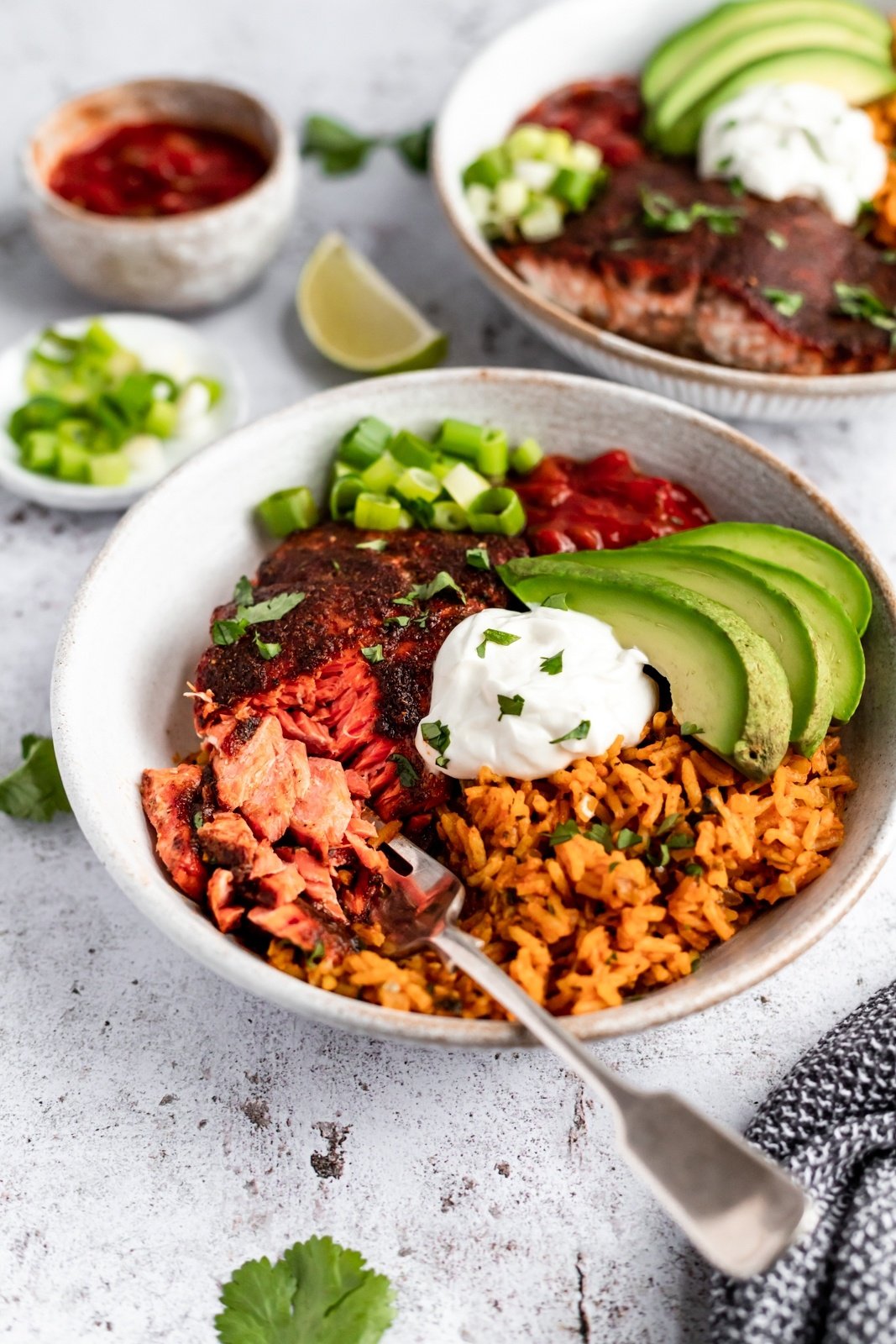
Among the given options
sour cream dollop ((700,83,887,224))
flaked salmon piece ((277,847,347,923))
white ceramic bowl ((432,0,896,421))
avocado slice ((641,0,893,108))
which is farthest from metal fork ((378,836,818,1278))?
avocado slice ((641,0,893,108))

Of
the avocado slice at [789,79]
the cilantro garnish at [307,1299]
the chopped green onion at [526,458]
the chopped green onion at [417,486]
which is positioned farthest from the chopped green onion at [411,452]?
the cilantro garnish at [307,1299]

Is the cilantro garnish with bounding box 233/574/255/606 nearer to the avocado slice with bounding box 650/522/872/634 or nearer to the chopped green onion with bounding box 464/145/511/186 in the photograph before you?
the avocado slice with bounding box 650/522/872/634

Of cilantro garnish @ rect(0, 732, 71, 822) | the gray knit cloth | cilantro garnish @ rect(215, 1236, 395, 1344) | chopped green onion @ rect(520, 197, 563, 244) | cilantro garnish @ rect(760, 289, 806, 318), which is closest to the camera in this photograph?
the gray knit cloth

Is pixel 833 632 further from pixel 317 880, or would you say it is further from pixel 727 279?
pixel 727 279

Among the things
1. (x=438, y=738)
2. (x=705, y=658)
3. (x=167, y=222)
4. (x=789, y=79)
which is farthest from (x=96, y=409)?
(x=789, y=79)

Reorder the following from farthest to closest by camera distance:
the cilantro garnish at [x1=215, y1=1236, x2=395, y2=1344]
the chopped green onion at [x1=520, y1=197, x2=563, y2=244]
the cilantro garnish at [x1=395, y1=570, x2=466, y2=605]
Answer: the chopped green onion at [x1=520, y1=197, x2=563, y2=244], the cilantro garnish at [x1=395, y1=570, x2=466, y2=605], the cilantro garnish at [x1=215, y1=1236, x2=395, y2=1344]

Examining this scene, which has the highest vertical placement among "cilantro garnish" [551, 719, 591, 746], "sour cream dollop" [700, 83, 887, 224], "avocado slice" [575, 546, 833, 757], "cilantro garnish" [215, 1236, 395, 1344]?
"sour cream dollop" [700, 83, 887, 224]
